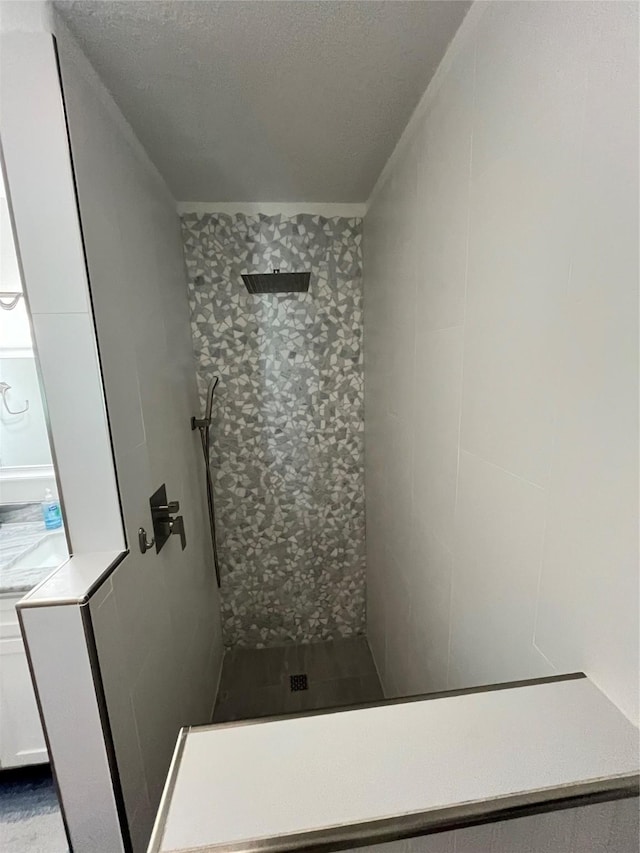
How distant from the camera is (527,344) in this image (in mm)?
688

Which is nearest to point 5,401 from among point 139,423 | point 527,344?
point 139,423

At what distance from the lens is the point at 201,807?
0.44m

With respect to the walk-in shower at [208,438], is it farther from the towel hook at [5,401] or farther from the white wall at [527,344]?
the white wall at [527,344]

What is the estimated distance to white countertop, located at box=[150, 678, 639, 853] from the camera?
43 centimetres

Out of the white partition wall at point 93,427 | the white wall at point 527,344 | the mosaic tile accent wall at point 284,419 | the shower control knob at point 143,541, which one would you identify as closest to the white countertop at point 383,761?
the white wall at point 527,344

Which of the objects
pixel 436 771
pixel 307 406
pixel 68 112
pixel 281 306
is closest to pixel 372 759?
pixel 436 771

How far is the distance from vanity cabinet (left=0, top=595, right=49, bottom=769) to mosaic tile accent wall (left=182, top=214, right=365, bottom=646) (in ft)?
3.00

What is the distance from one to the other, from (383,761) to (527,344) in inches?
27.5

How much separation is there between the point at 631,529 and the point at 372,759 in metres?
0.46

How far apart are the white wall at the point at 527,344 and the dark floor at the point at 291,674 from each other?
920mm

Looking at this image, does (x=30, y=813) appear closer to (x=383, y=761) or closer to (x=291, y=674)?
(x=291, y=674)

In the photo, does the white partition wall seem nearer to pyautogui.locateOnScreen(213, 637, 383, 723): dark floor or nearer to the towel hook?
pyautogui.locateOnScreen(213, 637, 383, 723): dark floor

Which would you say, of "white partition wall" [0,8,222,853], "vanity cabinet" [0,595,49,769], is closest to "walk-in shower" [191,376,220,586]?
"white partition wall" [0,8,222,853]

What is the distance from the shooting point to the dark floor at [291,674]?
1.90m
